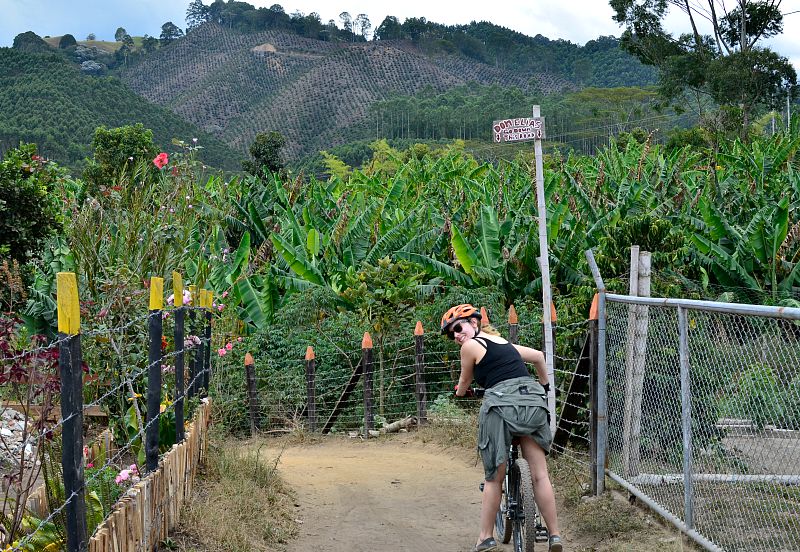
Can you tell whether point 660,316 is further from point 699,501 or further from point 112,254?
point 112,254

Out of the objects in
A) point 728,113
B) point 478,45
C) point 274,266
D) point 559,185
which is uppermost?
point 478,45

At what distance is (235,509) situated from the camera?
670 centimetres

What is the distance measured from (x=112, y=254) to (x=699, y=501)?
6.83 metres

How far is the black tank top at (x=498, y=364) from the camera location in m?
5.68

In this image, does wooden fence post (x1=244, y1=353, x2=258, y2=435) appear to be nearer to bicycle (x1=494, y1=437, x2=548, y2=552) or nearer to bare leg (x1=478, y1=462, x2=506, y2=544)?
bicycle (x1=494, y1=437, x2=548, y2=552)

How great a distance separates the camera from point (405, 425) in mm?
12523

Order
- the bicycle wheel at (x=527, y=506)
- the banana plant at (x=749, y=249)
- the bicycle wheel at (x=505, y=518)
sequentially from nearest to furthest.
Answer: the bicycle wheel at (x=527, y=506) → the bicycle wheel at (x=505, y=518) → the banana plant at (x=749, y=249)

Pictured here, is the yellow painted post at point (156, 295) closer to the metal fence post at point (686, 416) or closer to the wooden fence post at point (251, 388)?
the metal fence post at point (686, 416)

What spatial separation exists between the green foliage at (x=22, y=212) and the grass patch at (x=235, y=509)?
4.78 m

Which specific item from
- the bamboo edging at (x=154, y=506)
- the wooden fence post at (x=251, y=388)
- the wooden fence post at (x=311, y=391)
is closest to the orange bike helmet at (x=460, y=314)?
the bamboo edging at (x=154, y=506)

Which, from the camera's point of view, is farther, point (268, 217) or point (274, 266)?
point (268, 217)

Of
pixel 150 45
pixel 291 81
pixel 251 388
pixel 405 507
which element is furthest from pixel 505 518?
pixel 150 45

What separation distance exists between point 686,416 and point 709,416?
460 millimetres

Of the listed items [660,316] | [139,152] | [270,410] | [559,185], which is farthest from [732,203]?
[139,152]
